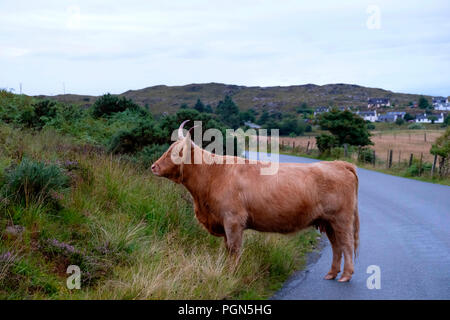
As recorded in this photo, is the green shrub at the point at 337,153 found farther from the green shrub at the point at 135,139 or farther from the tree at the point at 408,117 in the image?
the tree at the point at 408,117

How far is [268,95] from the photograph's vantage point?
136 m

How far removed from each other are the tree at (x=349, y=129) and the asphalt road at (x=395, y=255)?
20.5m

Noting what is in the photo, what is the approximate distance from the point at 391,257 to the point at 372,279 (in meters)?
1.57

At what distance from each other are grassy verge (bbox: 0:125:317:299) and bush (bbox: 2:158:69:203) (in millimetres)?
61

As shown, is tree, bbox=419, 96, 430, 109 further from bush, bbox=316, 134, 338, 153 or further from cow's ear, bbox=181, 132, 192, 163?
cow's ear, bbox=181, 132, 192, 163

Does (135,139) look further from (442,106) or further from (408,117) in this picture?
(442,106)

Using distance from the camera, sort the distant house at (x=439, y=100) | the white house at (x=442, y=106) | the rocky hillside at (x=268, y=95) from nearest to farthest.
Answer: the rocky hillside at (x=268, y=95), the white house at (x=442, y=106), the distant house at (x=439, y=100)

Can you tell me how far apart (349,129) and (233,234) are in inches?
1184

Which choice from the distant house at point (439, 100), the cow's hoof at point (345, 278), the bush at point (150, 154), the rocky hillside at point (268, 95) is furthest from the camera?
the distant house at point (439, 100)

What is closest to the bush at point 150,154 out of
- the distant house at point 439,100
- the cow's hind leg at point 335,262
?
the cow's hind leg at point 335,262

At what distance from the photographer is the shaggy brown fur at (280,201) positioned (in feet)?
22.0

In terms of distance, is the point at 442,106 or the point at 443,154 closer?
the point at 443,154

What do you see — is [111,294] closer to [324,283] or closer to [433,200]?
[324,283]

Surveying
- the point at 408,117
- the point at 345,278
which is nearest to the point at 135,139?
the point at 345,278
